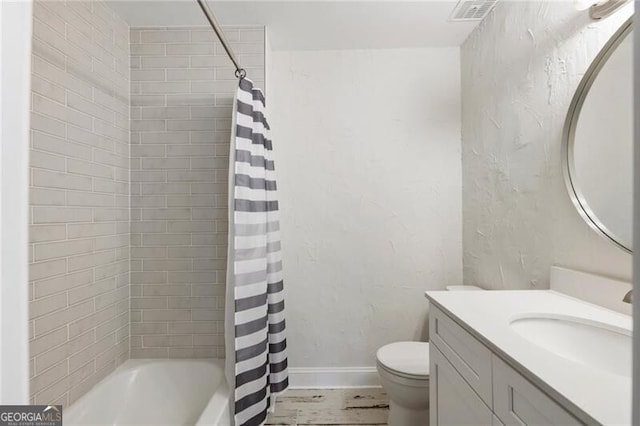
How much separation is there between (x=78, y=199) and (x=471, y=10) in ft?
7.57

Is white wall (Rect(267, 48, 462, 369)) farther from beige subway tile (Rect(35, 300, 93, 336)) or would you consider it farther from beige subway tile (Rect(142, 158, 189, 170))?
beige subway tile (Rect(35, 300, 93, 336))

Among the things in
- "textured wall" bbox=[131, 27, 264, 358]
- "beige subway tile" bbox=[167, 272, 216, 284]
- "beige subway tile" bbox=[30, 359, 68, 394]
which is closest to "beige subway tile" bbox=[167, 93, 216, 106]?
"textured wall" bbox=[131, 27, 264, 358]

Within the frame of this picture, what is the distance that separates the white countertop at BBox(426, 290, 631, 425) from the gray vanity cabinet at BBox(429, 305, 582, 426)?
31 mm

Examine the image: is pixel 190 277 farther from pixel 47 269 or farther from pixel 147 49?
pixel 147 49

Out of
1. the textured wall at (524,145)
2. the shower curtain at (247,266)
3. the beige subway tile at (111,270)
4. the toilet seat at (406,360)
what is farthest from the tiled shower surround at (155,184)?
the textured wall at (524,145)

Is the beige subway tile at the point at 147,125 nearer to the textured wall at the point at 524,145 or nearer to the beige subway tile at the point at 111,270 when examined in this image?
the beige subway tile at the point at 111,270

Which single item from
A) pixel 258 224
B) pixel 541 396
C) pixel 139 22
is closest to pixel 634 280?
pixel 541 396

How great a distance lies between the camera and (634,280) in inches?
12.3

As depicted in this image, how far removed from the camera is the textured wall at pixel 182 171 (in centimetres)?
193

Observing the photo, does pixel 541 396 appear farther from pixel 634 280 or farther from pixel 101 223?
pixel 101 223

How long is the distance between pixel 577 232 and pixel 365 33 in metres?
1.64

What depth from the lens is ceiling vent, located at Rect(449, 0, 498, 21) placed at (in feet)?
5.77

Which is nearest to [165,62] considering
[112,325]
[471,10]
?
[112,325]

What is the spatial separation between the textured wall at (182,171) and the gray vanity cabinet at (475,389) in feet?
A: 4.15
